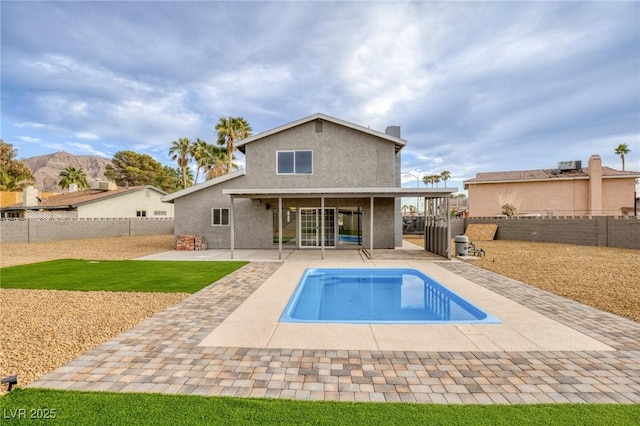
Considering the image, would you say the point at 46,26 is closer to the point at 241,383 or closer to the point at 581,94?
the point at 241,383

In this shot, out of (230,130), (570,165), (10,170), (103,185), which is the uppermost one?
(230,130)

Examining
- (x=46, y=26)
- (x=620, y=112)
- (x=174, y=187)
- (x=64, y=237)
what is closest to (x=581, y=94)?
(x=620, y=112)

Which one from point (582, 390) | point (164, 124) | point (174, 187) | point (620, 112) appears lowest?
point (582, 390)

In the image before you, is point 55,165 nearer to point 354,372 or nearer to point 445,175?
point 445,175

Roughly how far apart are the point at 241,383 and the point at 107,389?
4.59 ft

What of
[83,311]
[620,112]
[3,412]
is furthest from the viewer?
[620,112]

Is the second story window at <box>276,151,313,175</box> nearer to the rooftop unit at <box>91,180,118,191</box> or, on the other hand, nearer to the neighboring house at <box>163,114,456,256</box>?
the neighboring house at <box>163,114,456,256</box>

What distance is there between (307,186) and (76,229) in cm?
1949

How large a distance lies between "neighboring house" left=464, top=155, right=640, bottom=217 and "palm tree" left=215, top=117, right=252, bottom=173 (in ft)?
79.3

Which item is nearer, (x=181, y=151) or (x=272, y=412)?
(x=272, y=412)

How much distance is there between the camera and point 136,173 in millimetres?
48875

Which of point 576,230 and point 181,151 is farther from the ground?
point 181,151

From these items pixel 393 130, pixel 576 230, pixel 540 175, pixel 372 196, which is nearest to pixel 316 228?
pixel 372 196

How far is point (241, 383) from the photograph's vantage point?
3.29 m
